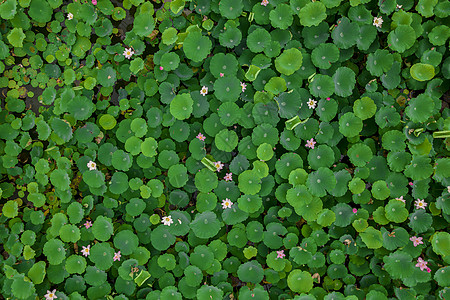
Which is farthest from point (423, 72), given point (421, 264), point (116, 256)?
point (116, 256)

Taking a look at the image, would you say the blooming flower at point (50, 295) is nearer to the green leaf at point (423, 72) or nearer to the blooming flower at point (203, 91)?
the blooming flower at point (203, 91)

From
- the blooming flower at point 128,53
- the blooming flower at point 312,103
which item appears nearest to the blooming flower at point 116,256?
the blooming flower at point 128,53

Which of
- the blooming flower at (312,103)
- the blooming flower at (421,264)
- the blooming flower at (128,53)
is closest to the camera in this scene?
the blooming flower at (421,264)

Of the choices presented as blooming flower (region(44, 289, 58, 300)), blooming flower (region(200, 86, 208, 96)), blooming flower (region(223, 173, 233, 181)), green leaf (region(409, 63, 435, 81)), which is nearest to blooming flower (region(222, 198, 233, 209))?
blooming flower (region(223, 173, 233, 181))

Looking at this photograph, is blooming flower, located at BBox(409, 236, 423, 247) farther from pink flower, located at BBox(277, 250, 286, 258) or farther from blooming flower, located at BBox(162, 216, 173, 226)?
blooming flower, located at BBox(162, 216, 173, 226)

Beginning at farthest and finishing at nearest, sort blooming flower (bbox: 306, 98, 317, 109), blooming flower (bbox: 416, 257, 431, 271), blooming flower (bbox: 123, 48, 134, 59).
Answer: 1. blooming flower (bbox: 123, 48, 134, 59)
2. blooming flower (bbox: 306, 98, 317, 109)
3. blooming flower (bbox: 416, 257, 431, 271)

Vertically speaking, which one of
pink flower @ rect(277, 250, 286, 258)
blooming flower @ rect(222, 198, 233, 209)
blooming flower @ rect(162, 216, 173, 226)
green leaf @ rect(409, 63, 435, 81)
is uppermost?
green leaf @ rect(409, 63, 435, 81)

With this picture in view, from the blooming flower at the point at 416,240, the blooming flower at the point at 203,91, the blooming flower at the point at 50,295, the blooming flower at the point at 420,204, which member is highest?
the blooming flower at the point at 203,91

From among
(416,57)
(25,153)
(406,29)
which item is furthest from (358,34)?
(25,153)

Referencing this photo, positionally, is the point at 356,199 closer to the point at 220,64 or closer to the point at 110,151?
the point at 220,64
